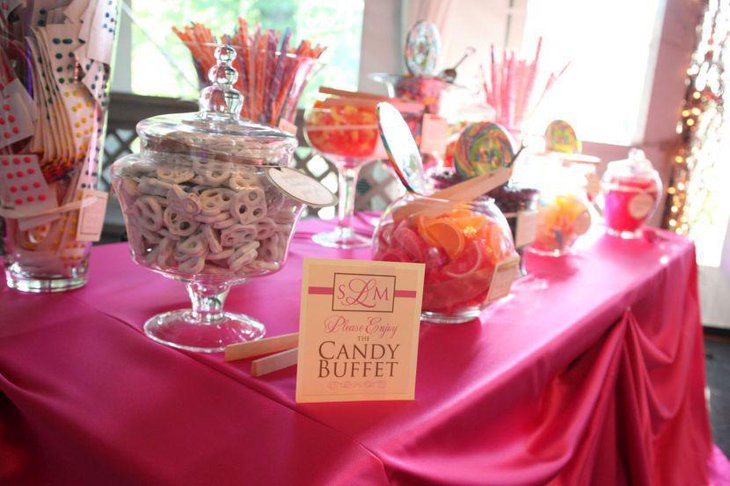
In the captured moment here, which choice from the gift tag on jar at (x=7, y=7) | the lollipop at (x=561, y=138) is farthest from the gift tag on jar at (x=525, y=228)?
the gift tag on jar at (x=7, y=7)

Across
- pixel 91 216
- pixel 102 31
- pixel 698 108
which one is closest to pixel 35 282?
pixel 91 216

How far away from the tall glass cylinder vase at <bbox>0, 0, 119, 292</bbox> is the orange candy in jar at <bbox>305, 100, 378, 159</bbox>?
56 centimetres

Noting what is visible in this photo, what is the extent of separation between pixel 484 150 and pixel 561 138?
2.14 feet

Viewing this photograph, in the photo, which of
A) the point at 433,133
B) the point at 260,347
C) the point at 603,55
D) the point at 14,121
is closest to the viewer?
the point at 260,347

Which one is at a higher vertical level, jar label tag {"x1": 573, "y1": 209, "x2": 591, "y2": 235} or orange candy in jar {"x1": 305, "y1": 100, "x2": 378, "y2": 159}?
orange candy in jar {"x1": 305, "y1": 100, "x2": 378, "y2": 159}

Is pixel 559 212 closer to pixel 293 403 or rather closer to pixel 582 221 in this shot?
→ pixel 582 221

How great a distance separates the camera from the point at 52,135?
82cm

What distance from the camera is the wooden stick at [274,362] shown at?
63cm

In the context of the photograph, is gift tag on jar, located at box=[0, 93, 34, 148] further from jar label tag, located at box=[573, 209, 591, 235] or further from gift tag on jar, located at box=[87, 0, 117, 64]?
jar label tag, located at box=[573, 209, 591, 235]

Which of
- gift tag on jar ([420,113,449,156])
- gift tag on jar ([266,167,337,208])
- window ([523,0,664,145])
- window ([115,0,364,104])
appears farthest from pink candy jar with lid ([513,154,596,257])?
window ([115,0,364,104])

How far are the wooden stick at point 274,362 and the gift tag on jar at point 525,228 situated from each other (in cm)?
59

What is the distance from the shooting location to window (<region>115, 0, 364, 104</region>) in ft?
12.6

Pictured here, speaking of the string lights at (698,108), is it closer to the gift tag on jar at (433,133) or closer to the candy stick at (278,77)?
the gift tag on jar at (433,133)

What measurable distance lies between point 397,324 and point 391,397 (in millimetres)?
78
